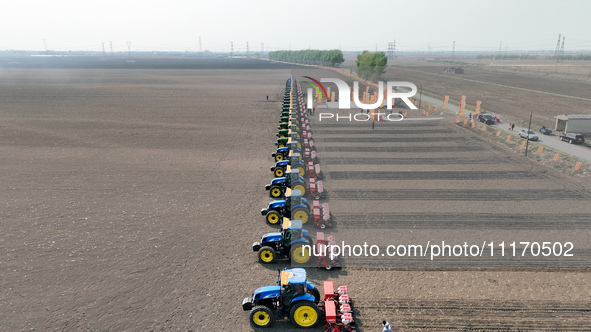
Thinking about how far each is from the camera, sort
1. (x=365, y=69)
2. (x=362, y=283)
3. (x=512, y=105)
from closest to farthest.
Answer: (x=362, y=283) < (x=512, y=105) < (x=365, y=69)

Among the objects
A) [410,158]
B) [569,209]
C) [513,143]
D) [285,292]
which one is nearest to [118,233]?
[285,292]

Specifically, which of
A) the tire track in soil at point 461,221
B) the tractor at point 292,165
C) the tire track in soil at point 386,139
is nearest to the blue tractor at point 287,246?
the tire track in soil at point 461,221

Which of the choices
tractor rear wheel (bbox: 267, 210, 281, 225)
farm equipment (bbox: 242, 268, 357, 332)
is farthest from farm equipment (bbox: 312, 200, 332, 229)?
farm equipment (bbox: 242, 268, 357, 332)

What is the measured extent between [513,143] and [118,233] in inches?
1208

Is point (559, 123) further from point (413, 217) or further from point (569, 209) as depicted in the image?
point (413, 217)

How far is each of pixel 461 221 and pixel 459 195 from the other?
3363 millimetres

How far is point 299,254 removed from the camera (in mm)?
13344

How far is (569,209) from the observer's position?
17.8m

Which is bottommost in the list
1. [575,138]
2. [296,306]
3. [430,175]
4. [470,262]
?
[470,262]

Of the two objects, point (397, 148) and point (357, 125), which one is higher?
point (357, 125)

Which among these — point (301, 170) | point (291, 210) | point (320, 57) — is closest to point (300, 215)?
point (291, 210)

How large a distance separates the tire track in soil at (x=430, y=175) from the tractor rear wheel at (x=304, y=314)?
12763mm

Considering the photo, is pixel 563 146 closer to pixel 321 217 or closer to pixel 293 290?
pixel 321 217

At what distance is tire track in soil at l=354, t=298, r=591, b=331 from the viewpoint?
1036 cm
